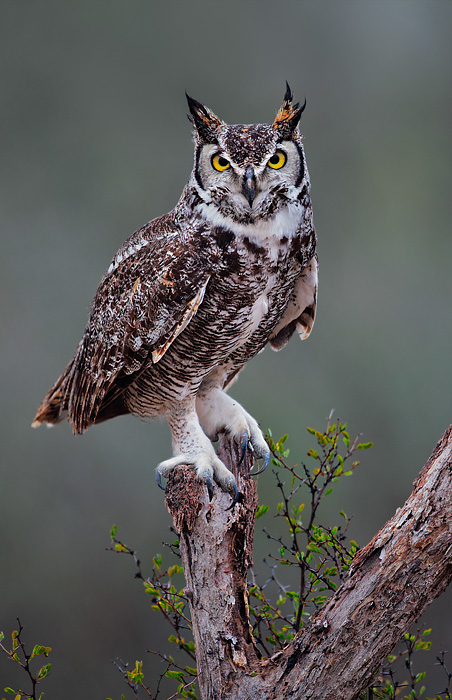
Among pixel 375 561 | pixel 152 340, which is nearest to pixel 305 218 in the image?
pixel 152 340

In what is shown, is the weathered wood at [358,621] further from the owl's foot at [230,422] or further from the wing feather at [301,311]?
the wing feather at [301,311]

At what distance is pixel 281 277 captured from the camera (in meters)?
1.65

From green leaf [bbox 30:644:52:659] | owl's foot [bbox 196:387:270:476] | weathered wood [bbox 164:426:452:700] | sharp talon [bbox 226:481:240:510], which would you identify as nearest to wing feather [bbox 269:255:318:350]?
owl's foot [bbox 196:387:270:476]

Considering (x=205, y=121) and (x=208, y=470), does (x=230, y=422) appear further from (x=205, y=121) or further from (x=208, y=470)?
(x=205, y=121)

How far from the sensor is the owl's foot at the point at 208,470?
162 cm

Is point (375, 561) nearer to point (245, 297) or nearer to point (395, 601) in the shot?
point (395, 601)

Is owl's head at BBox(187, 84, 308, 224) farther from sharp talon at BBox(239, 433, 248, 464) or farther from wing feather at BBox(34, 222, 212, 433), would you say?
sharp talon at BBox(239, 433, 248, 464)

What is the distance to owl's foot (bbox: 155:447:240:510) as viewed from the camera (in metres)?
1.62

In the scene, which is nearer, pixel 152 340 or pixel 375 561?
pixel 375 561

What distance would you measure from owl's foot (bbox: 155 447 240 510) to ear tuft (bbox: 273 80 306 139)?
77 centimetres

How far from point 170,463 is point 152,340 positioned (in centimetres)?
34

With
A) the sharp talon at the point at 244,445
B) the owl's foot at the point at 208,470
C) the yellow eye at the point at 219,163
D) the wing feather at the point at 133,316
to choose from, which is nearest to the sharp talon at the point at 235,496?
the owl's foot at the point at 208,470

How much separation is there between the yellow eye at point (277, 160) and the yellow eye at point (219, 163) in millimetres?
90

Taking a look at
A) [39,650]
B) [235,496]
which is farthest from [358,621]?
[39,650]
